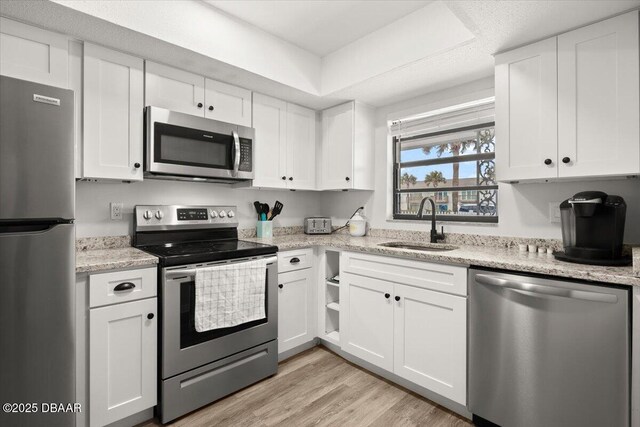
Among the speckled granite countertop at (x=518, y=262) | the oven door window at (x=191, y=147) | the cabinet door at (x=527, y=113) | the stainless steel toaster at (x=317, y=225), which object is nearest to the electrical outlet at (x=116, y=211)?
the oven door window at (x=191, y=147)

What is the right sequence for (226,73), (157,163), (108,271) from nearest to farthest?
(108,271) < (157,163) < (226,73)

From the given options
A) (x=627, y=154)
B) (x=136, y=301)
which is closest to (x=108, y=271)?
(x=136, y=301)

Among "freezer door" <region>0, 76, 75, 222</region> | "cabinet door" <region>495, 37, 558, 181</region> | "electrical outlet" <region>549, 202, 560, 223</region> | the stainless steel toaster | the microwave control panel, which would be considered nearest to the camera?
"freezer door" <region>0, 76, 75, 222</region>

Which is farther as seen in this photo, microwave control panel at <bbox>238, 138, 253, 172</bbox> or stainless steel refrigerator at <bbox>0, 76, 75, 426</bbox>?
microwave control panel at <bbox>238, 138, 253, 172</bbox>

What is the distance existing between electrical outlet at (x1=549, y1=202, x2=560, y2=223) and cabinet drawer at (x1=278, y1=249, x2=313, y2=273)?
1709mm

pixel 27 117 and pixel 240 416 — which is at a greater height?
pixel 27 117

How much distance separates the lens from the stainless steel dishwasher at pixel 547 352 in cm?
137

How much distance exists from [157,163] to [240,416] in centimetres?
167

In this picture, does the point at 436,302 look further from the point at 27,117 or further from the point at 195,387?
the point at 27,117

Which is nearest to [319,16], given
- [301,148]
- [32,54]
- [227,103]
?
[227,103]

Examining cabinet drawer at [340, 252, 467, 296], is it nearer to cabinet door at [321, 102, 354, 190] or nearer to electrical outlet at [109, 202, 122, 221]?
cabinet door at [321, 102, 354, 190]

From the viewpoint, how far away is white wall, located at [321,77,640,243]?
1.88 metres

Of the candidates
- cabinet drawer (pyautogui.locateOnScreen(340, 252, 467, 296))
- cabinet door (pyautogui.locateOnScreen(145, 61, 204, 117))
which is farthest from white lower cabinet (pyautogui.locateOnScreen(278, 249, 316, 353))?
cabinet door (pyautogui.locateOnScreen(145, 61, 204, 117))

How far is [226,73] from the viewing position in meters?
2.36
